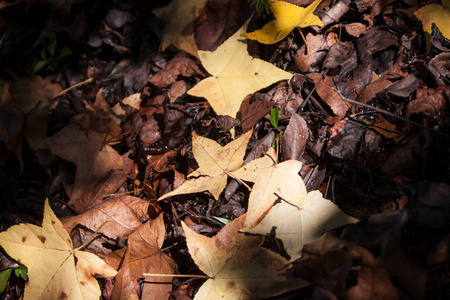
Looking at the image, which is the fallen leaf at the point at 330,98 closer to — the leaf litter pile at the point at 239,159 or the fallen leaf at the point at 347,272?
the leaf litter pile at the point at 239,159

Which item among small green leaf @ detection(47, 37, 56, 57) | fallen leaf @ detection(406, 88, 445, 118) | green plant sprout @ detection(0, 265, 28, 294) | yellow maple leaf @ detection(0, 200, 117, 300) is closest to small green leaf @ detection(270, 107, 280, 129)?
fallen leaf @ detection(406, 88, 445, 118)

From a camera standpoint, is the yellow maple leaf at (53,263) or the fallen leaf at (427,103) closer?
the fallen leaf at (427,103)

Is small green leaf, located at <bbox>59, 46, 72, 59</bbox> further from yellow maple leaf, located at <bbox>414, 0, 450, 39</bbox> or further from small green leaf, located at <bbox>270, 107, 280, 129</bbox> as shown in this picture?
yellow maple leaf, located at <bbox>414, 0, 450, 39</bbox>

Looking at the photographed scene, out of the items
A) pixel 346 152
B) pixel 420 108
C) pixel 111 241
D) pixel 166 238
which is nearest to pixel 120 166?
pixel 111 241

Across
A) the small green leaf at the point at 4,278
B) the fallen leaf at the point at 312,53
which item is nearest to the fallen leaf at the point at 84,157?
the small green leaf at the point at 4,278

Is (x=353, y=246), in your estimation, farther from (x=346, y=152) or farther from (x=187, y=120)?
(x=187, y=120)

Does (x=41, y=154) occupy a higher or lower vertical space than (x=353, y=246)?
lower
